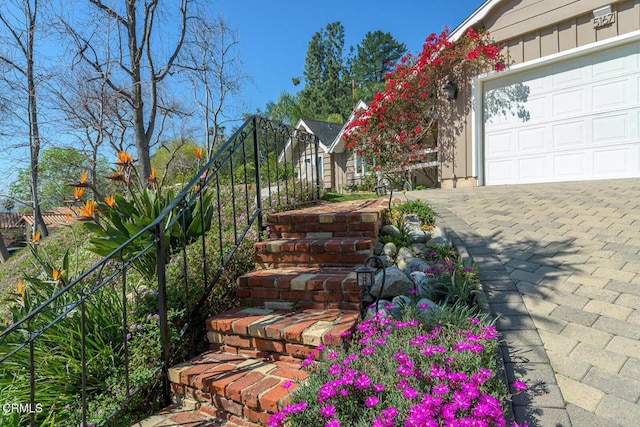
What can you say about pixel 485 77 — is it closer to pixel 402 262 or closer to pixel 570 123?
pixel 570 123

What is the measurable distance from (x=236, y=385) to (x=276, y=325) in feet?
1.28

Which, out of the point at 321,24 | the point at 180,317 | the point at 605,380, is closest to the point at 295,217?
the point at 180,317

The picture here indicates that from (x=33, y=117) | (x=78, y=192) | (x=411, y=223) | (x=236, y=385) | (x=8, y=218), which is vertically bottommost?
(x=8, y=218)

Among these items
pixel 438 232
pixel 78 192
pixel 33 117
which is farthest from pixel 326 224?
pixel 33 117

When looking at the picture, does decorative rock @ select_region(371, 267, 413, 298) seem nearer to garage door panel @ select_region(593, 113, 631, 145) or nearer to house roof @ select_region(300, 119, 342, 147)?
garage door panel @ select_region(593, 113, 631, 145)

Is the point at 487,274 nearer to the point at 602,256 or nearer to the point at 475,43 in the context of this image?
the point at 602,256

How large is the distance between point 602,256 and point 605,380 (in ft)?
4.40

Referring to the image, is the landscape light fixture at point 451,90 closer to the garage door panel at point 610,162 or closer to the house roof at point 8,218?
the garage door panel at point 610,162

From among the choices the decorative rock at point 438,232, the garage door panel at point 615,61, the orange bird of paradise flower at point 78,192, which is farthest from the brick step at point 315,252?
the garage door panel at point 615,61

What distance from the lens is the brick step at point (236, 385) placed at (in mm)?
1633

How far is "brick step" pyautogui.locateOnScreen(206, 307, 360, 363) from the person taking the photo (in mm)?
1874

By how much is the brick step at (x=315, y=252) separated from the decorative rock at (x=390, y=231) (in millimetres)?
345

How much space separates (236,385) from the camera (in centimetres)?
174

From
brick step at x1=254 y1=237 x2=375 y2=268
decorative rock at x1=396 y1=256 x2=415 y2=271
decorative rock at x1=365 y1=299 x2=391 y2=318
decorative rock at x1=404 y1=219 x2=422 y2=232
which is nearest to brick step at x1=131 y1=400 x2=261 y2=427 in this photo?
decorative rock at x1=365 y1=299 x2=391 y2=318
